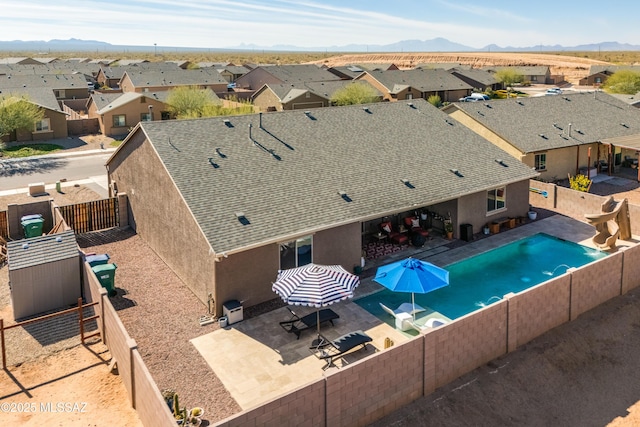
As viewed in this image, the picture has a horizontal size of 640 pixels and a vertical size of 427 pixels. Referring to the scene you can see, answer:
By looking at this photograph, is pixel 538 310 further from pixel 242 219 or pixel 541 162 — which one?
pixel 541 162

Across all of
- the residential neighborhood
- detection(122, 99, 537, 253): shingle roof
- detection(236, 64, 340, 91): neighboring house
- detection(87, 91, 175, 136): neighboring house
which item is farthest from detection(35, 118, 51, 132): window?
detection(236, 64, 340, 91): neighboring house

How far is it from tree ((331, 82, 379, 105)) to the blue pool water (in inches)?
1709

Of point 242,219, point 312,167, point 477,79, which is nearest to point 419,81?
point 477,79

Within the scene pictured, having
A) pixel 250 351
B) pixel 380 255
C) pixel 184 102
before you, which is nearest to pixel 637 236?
pixel 380 255

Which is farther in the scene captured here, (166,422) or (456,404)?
(456,404)

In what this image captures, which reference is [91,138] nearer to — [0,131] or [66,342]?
[0,131]

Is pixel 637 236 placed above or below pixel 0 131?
below

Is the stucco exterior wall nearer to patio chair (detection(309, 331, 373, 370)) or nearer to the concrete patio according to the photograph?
the concrete patio

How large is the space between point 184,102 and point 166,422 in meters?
50.8

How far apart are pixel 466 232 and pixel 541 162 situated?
1402cm

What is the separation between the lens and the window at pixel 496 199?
2708cm

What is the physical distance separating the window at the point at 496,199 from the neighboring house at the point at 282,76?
2536 inches

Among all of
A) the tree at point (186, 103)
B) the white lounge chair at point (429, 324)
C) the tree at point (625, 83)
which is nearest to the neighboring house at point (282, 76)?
the tree at point (186, 103)

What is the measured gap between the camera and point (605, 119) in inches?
1639
